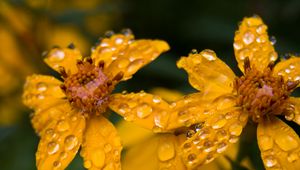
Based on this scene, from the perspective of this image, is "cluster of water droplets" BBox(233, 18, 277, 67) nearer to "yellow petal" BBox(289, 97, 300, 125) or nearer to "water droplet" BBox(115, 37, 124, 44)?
"yellow petal" BBox(289, 97, 300, 125)

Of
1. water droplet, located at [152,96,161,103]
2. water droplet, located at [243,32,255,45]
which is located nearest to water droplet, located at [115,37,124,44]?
water droplet, located at [152,96,161,103]

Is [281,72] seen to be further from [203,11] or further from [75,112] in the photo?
[203,11]

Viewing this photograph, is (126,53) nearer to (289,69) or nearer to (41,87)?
(41,87)

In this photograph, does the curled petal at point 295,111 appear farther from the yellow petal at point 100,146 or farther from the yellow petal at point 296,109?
the yellow petal at point 100,146

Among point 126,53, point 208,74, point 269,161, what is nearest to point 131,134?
point 126,53

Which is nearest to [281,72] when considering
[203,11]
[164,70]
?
[164,70]
